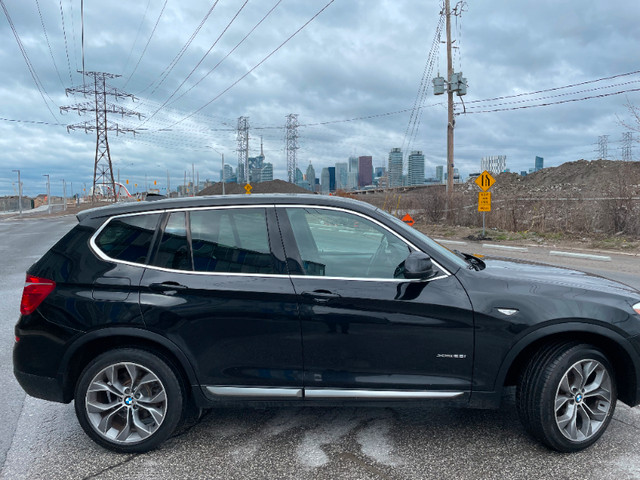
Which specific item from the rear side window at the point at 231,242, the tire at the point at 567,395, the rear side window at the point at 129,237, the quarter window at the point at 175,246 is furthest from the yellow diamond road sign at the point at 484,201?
the rear side window at the point at 129,237

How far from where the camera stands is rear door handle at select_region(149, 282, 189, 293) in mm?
3111

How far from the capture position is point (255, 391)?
3.12 metres

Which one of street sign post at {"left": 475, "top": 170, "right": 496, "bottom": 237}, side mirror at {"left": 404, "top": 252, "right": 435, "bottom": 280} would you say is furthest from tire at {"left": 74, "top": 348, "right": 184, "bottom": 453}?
street sign post at {"left": 475, "top": 170, "right": 496, "bottom": 237}

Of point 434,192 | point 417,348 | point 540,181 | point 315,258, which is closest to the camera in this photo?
point 417,348

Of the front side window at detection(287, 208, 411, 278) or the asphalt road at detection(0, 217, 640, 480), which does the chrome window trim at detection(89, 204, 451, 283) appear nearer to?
the front side window at detection(287, 208, 411, 278)

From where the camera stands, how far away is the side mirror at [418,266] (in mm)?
2969

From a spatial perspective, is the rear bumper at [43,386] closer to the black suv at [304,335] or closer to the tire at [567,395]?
the black suv at [304,335]

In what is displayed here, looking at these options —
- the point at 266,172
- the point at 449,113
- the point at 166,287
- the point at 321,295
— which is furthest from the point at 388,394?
the point at 266,172

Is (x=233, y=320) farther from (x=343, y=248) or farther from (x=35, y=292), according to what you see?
(x=35, y=292)

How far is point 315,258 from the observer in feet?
10.6

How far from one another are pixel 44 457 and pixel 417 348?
2.59 m

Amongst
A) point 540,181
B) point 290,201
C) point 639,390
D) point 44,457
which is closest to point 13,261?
point 44,457

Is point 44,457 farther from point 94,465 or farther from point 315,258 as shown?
point 315,258

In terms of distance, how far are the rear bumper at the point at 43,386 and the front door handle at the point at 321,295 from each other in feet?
5.88
